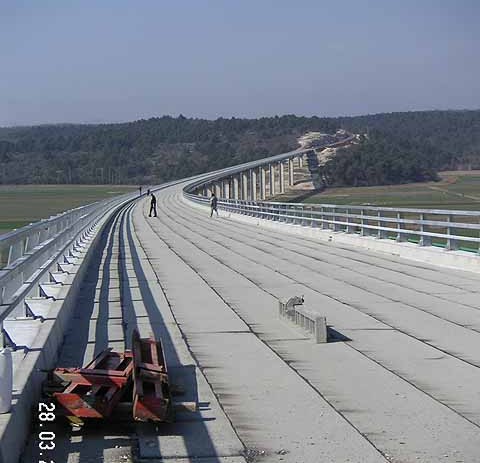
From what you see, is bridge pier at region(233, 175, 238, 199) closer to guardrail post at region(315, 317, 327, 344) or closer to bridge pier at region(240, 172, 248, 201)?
bridge pier at region(240, 172, 248, 201)

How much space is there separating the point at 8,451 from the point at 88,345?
5475 mm

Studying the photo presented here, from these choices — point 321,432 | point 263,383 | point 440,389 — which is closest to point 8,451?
point 321,432

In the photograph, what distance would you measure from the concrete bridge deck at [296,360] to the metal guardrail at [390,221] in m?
1.43

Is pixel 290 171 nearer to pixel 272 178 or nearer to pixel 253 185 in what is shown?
pixel 272 178

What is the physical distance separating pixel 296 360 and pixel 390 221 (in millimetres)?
17690

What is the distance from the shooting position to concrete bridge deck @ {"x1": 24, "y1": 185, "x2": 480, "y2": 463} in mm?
8094

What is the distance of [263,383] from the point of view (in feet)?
34.4

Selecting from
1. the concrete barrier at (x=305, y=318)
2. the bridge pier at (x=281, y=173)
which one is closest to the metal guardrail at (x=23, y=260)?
the concrete barrier at (x=305, y=318)

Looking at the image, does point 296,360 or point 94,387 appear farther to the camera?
point 296,360

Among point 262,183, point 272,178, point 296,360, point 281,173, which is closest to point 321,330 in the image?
point 296,360

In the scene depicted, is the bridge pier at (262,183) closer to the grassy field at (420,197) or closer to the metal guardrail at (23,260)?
the grassy field at (420,197)

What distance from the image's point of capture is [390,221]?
1146 inches

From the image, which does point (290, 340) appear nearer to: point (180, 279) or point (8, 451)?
point (8, 451)

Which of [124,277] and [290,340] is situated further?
[124,277]
